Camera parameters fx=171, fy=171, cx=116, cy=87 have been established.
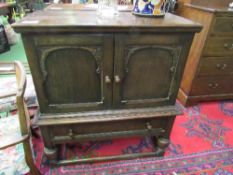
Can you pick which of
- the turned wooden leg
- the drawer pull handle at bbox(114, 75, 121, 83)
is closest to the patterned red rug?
the turned wooden leg

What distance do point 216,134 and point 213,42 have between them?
0.82 m

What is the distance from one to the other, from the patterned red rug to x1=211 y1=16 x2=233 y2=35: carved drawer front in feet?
2.65

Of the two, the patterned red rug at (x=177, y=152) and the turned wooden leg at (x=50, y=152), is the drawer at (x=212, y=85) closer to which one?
the patterned red rug at (x=177, y=152)

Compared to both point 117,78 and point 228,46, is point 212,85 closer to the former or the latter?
point 228,46

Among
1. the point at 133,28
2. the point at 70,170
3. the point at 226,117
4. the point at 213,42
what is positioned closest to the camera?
the point at 133,28

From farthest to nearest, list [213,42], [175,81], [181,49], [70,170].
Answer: [213,42] → [70,170] → [175,81] → [181,49]

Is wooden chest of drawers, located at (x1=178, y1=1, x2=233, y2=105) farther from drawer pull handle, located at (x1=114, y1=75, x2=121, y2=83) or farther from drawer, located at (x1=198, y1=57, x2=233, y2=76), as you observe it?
drawer pull handle, located at (x1=114, y1=75, x2=121, y2=83)

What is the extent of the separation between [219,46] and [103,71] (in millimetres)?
1229

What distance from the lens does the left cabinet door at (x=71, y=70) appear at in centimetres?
78

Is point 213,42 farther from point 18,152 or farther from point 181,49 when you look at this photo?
point 18,152

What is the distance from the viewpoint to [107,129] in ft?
3.61

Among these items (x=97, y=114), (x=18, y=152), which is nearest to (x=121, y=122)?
(x=97, y=114)

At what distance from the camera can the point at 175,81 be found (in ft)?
3.26

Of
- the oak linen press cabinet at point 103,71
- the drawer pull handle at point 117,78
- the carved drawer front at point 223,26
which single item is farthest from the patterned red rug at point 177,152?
the carved drawer front at point 223,26
